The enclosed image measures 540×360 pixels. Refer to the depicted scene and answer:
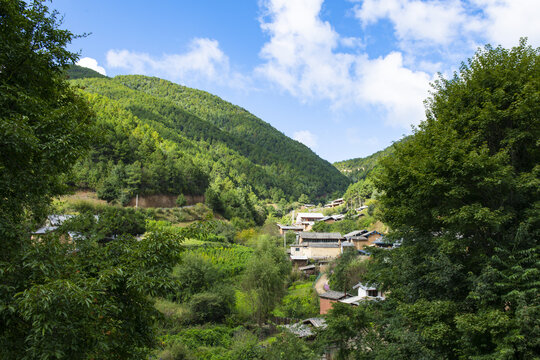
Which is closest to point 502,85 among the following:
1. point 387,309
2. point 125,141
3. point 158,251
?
point 387,309

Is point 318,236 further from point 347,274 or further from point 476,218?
point 476,218

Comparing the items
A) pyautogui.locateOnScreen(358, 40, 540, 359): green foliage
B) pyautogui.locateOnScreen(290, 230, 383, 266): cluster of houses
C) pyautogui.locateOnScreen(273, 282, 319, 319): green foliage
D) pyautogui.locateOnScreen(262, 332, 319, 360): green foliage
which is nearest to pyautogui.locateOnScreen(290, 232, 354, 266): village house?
pyautogui.locateOnScreen(290, 230, 383, 266): cluster of houses

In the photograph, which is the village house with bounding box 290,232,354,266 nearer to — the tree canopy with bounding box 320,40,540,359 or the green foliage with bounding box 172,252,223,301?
the green foliage with bounding box 172,252,223,301

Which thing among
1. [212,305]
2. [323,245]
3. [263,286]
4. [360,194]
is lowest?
[212,305]

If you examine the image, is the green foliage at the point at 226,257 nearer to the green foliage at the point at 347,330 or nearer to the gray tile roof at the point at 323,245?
the gray tile roof at the point at 323,245

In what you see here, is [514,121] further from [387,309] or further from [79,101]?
[79,101]

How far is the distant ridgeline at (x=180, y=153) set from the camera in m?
56.2

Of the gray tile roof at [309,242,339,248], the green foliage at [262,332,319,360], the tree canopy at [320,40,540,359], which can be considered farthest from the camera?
the gray tile roof at [309,242,339,248]

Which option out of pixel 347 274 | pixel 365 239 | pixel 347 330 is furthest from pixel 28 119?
pixel 365 239

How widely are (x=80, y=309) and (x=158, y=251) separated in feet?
4.59

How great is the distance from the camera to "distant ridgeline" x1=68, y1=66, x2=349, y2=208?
5622 centimetres

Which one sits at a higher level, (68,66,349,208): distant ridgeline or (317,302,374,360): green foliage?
(68,66,349,208): distant ridgeline

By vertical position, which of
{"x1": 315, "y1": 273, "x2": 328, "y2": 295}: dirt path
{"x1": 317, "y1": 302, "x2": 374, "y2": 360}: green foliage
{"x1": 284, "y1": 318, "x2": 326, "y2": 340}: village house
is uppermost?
{"x1": 317, "y1": 302, "x2": 374, "y2": 360}: green foliage

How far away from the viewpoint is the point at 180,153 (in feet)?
262
